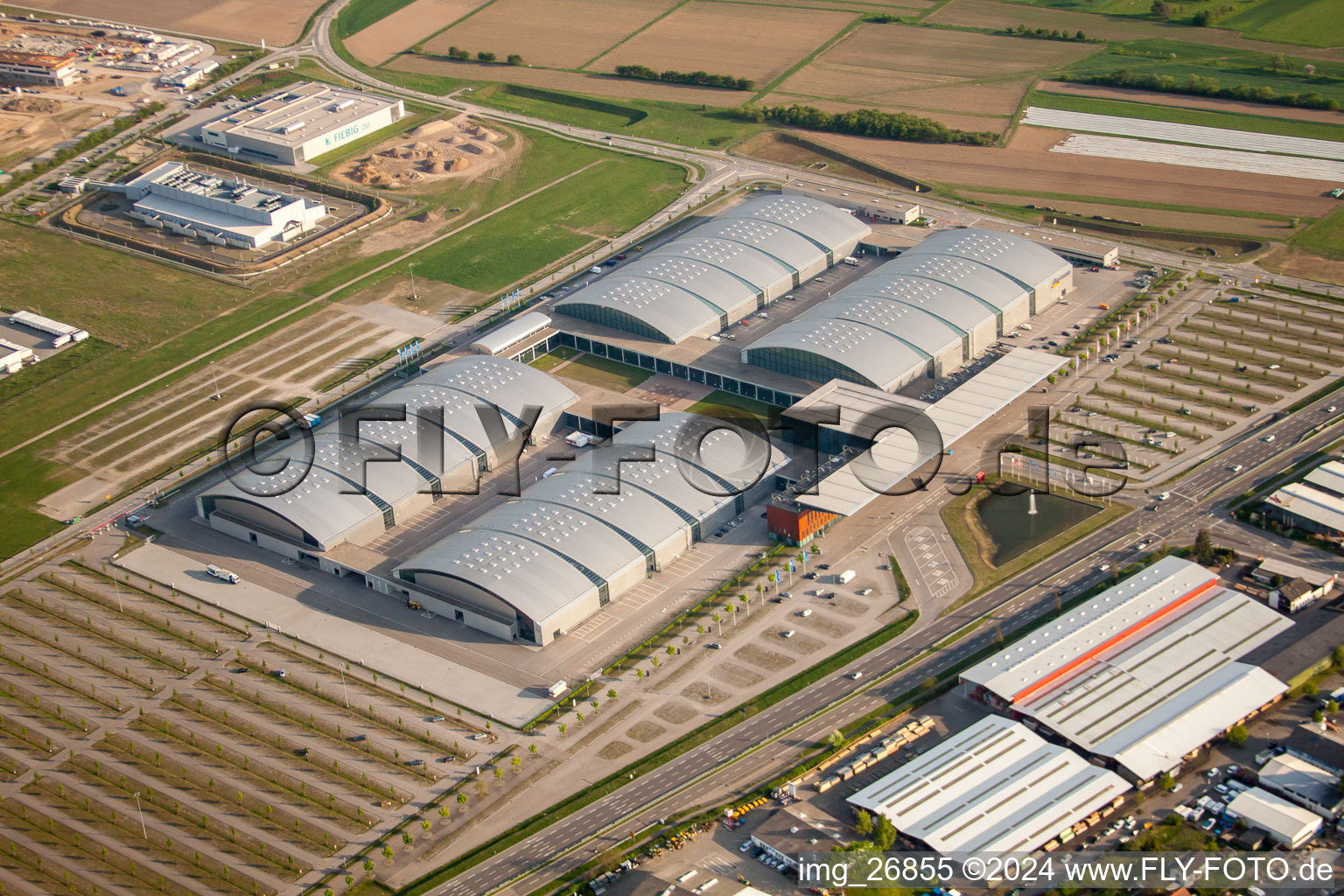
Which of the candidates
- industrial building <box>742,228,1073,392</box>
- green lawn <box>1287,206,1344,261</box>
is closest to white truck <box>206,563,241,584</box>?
industrial building <box>742,228,1073,392</box>

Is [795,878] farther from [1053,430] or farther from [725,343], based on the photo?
[725,343]

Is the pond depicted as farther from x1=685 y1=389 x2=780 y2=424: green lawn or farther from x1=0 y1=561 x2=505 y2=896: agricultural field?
x1=0 y1=561 x2=505 y2=896: agricultural field

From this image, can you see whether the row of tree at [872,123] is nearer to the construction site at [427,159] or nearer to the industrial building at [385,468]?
the construction site at [427,159]

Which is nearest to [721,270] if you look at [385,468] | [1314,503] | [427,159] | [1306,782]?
[385,468]

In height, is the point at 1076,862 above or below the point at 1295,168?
below

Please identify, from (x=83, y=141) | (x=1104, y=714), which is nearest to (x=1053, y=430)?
(x=1104, y=714)
